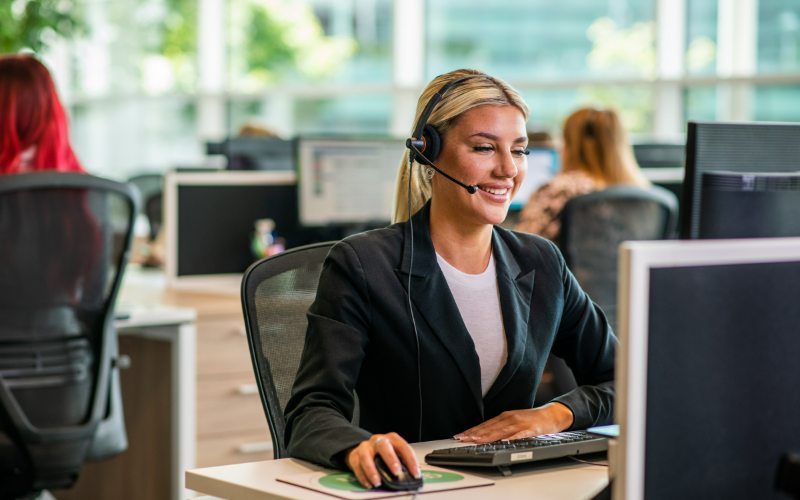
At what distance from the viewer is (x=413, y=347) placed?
1314 millimetres

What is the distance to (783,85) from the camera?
17.0ft

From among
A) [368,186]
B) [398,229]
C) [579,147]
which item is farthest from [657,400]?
[368,186]

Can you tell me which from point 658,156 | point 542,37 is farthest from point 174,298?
point 542,37

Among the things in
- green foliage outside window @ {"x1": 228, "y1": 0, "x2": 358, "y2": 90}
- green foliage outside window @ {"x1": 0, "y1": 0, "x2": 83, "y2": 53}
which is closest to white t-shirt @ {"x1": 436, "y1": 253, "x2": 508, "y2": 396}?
green foliage outside window @ {"x1": 0, "y1": 0, "x2": 83, "y2": 53}

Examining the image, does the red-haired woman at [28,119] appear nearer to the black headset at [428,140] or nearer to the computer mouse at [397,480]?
the black headset at [428,140]

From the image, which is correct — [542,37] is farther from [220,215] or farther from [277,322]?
[277,322]

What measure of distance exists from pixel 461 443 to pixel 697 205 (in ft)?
1.52

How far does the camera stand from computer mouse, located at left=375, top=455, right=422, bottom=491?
972 millimetres

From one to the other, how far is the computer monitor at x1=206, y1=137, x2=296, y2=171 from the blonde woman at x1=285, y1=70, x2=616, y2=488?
2.40 meters

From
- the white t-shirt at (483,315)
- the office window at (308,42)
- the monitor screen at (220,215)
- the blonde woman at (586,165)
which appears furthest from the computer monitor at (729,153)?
the office window at (308,42)

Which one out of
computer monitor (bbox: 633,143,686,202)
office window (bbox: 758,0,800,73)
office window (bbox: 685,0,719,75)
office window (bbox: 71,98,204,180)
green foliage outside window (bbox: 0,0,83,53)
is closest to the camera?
computer monitor (bbox: 633,143,686,202)

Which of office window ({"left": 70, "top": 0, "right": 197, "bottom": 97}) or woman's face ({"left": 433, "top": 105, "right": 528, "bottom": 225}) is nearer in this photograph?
woman's face ({"left": 433, "top": 105, "right": 528, "bottom": 225})

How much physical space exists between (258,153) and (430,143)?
101 inches

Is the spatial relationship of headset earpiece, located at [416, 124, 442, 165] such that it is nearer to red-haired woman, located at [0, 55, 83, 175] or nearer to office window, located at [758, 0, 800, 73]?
red-haired woman, located at [0, 55, 83, 175]
